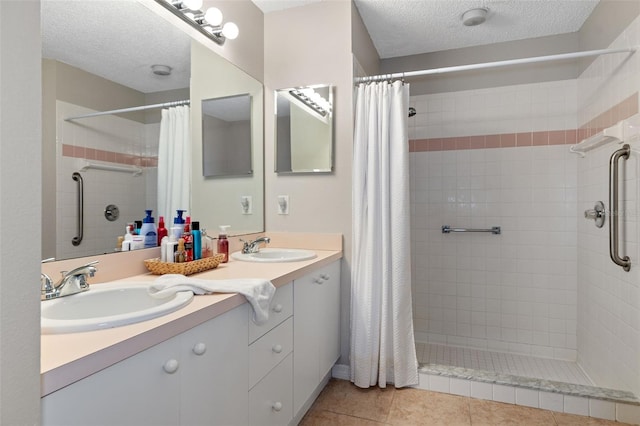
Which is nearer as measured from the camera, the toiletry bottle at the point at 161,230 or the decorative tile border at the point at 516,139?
the toiletry bottle at the point at 161,230

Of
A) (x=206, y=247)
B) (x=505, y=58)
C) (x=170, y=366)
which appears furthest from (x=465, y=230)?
(x=170, y=366)

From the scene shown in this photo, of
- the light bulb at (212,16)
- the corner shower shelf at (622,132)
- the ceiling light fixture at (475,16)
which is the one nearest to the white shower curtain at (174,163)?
the light bulb at (212,16)

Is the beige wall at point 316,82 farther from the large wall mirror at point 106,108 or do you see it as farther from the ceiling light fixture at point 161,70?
the ceiling light fixture at point 161,70

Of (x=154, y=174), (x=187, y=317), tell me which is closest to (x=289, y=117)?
(x=154, y=174)

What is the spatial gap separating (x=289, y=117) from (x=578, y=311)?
2.51 m

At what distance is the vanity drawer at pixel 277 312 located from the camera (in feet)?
4.36

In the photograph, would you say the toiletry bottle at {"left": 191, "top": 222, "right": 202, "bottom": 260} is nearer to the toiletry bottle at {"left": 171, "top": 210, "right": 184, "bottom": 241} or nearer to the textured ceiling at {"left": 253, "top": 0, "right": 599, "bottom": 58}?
the toiletry bottle at {"left": 171, "top": 210, "right": 184, "bottom": 241}

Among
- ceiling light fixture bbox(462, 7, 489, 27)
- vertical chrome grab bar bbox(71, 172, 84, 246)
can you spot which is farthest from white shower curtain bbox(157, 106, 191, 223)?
ceiling light fixture bbox(462, 7, 489, 27)

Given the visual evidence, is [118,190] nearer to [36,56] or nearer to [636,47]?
[36,56]

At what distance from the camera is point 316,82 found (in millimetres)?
2355

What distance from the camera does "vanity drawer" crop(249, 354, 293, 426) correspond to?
1345 mm

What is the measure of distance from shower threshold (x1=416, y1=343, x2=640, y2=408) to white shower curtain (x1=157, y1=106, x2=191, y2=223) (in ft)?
5.62

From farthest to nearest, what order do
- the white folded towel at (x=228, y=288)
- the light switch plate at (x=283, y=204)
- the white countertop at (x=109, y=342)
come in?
the light switch plate at (x=283, y=204), the white folded towel at (x=228, y=288), the white countertop at (x=109, y=342)

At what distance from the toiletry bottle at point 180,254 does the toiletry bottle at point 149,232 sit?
0.13m
